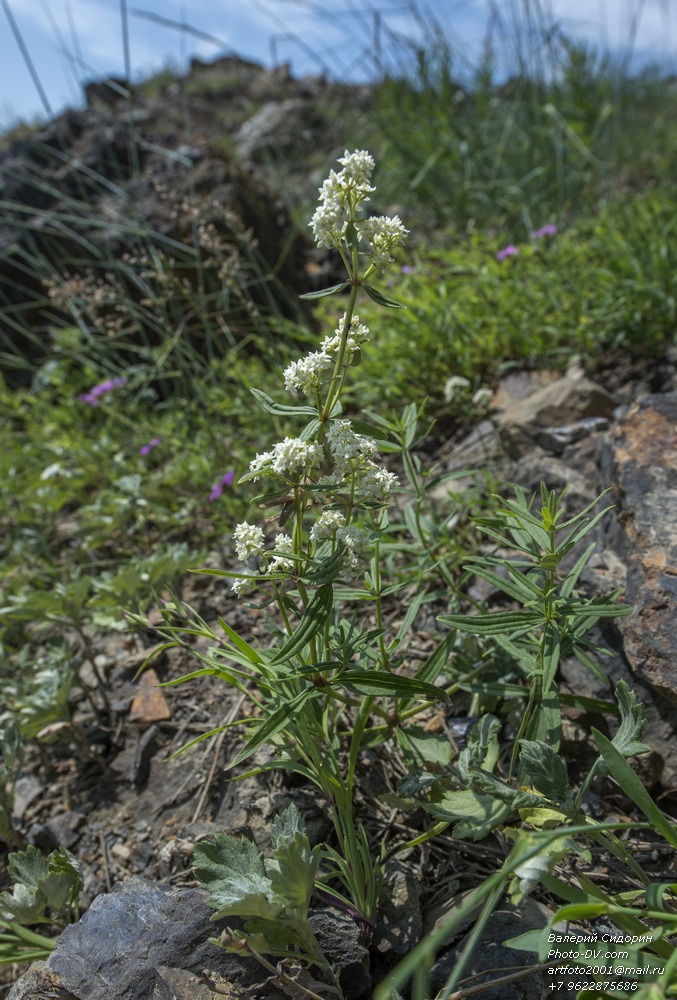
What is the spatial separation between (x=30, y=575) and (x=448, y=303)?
7.17 ft

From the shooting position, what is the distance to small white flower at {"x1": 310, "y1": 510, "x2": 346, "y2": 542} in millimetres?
1420

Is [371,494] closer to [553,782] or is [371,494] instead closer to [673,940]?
[553,782]

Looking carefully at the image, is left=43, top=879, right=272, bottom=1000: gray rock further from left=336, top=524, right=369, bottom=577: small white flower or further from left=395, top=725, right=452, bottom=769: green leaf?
left=336, top=524, right=369, bottom=577: small white flower

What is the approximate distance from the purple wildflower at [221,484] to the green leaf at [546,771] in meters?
1.82

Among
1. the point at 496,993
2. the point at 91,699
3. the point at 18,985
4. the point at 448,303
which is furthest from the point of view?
the point at 448,303

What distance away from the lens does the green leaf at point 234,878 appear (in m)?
1.30

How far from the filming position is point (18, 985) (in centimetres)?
158

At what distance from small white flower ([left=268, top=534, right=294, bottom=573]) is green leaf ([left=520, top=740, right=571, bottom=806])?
0.58 metres

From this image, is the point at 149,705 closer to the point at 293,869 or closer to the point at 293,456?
the point at 293,869

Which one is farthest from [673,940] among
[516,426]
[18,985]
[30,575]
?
[30,575]

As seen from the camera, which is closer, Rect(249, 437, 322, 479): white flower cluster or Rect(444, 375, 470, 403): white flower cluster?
Rect(249, 437, 322, 479): white flower cluster

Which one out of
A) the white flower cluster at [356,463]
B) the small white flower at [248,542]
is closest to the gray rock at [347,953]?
the small white flower at [248,542]

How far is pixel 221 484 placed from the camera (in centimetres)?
303

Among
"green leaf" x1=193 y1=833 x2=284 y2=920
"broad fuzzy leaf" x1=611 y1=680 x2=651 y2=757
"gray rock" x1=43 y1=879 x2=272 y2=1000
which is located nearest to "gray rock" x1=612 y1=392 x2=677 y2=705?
"broad fuzzy leaf" x1=611 y1=680 x2=651 y2=757
